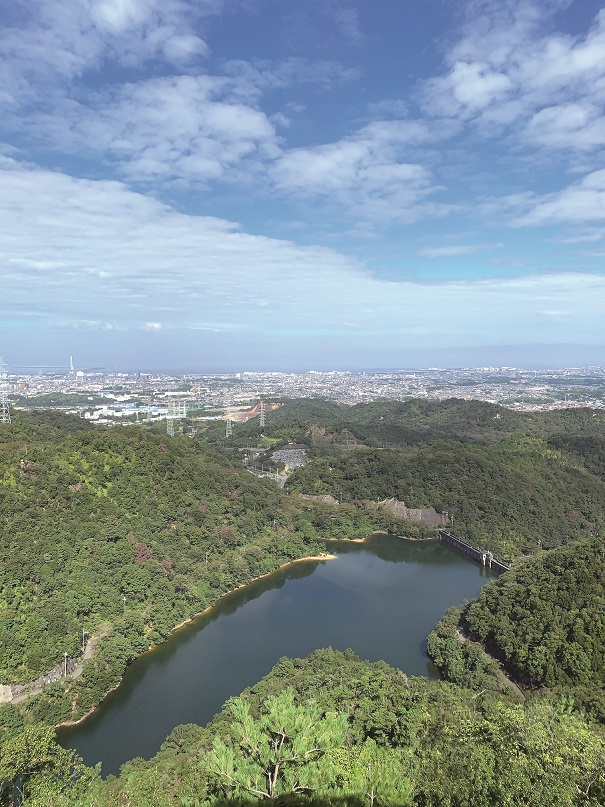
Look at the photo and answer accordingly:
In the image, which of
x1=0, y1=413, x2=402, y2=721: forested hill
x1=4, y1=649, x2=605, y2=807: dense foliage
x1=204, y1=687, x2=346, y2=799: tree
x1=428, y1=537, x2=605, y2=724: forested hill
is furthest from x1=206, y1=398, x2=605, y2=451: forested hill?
x1=204, y1=687, x2=346, y2=799: tree

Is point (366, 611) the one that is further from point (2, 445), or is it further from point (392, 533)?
point (2, 445)

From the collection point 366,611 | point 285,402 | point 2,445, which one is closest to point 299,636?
point 366,611

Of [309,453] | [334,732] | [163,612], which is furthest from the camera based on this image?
[309,453]

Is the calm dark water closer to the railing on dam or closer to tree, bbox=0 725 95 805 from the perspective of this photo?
the railing on dam

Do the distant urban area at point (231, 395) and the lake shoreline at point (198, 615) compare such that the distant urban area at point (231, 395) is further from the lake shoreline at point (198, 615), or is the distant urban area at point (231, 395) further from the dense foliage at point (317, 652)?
the lake shoreline at point (198, 615)

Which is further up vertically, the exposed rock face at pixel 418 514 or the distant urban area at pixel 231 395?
the distant urban area at pixel 231 395

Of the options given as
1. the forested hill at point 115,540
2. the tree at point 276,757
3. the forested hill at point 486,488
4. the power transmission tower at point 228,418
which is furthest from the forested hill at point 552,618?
the power transmission tower at point 228,418
